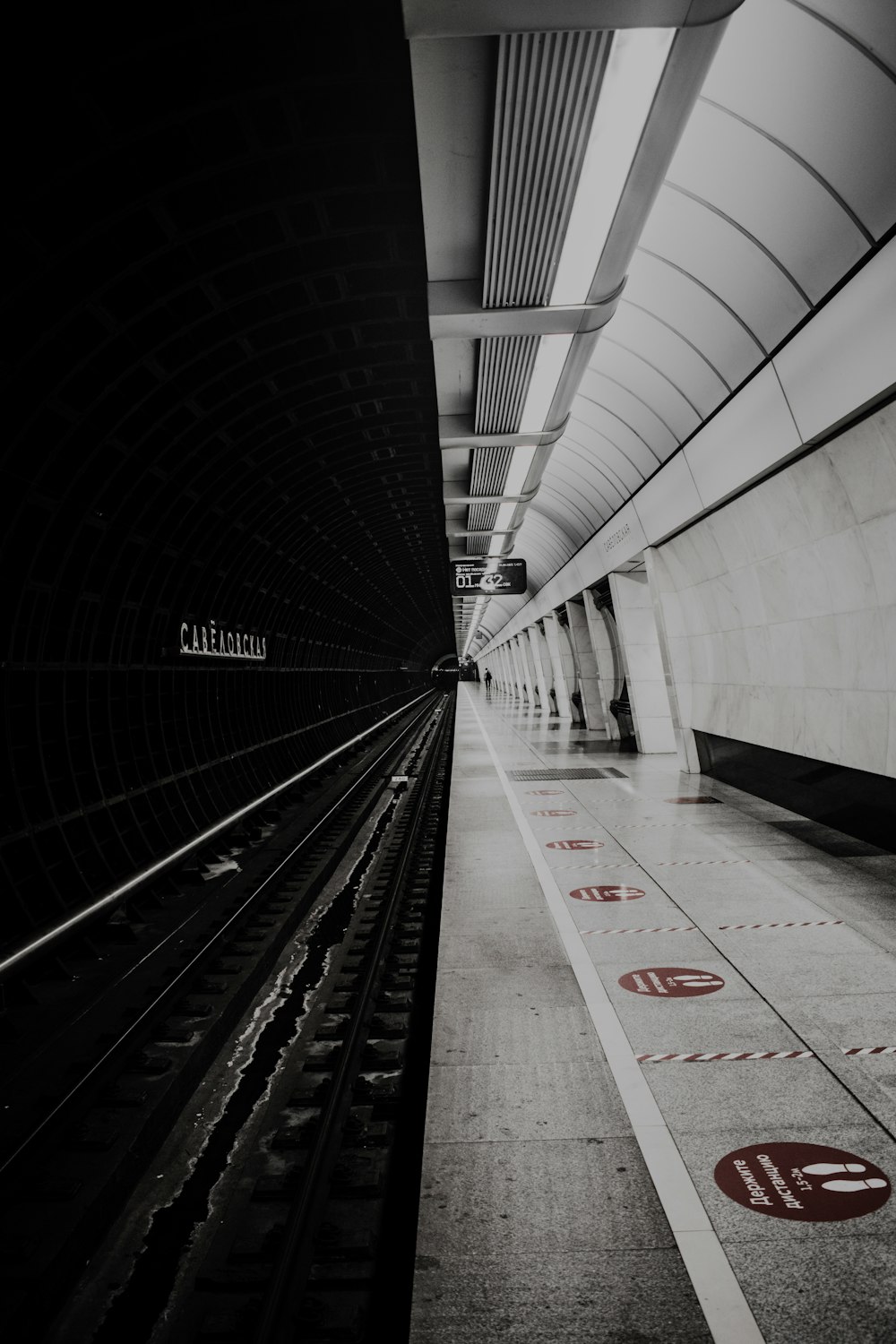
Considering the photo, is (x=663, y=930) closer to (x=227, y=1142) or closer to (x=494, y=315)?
(x=227, y=1142)

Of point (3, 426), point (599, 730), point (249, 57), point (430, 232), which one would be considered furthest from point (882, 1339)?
point (599, 730)

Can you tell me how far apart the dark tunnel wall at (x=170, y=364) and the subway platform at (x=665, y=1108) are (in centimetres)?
387

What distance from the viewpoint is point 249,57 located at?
4.84 meters

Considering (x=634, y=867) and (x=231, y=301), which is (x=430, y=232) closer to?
(x=231, y=301)

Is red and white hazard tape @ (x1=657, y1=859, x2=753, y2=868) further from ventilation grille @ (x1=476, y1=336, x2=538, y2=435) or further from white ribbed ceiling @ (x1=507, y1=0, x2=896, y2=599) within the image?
ventilation grille @ (x1=476, y1=336, x2=538, y2=435)

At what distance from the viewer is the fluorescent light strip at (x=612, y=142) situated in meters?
3.79

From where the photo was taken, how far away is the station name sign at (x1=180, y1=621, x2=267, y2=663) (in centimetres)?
1152

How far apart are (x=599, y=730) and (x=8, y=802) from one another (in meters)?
19.8

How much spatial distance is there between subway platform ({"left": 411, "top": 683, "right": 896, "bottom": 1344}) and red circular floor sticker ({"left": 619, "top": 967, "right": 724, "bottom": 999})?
0.7 inches

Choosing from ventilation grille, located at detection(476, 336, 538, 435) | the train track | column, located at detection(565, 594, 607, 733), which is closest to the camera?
the train track

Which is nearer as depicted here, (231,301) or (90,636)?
(231,301)

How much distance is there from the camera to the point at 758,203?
258 inches

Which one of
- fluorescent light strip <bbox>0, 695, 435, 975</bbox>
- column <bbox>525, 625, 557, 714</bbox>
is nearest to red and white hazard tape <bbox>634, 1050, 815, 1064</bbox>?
fluorescent light strip <bbox>0, 695, 435, 975</bbox>

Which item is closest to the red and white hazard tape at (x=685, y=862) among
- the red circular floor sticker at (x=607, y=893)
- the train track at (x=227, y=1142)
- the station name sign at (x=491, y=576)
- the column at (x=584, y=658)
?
the red circular floor sticker at (x=607, y=893)
